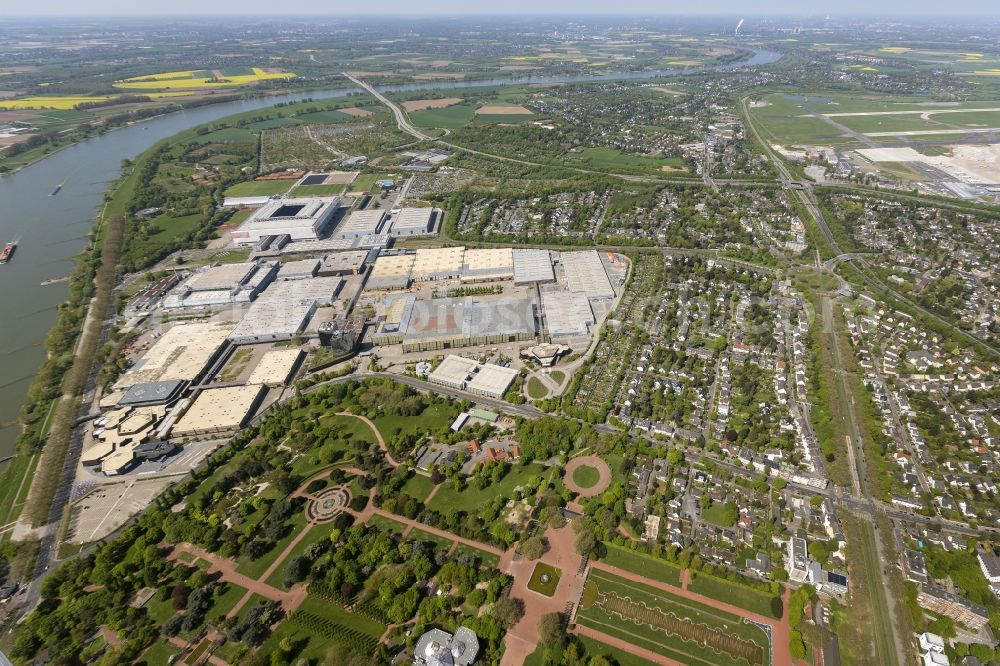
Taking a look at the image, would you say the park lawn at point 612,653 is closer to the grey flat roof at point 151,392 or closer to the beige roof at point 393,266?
the grey flat roof at point 151,392

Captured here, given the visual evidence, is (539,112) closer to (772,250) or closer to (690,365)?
(772,250)

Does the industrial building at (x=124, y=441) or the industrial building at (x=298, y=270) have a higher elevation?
the industrial building at (x=298, y=270)

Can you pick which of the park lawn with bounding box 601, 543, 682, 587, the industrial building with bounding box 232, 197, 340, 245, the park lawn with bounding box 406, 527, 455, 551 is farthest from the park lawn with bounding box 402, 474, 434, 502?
the industrial building with bounding box 232, 197, 340, 245

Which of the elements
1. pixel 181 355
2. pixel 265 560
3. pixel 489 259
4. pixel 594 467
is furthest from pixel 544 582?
pixel 489 259

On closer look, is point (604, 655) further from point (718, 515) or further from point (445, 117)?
point (445, 117)

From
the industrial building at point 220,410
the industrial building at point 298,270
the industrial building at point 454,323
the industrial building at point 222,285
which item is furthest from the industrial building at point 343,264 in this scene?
the industrial building at point 220,410

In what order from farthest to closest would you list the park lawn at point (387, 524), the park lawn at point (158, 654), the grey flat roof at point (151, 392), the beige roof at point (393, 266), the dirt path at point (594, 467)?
1. the beige roof at point (393, 266)
2. the grey flat roof at point (151, 392)
3. the dirt path at point (594, 467)
4. the park lawn at point (387, 524)
5. the park lawn at point (158, 654)

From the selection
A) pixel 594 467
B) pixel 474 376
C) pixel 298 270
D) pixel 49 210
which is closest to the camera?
pixel 594 467
